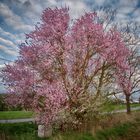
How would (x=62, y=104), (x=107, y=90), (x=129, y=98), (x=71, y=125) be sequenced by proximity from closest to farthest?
1. (x=62, y=104)
2. (x=71, y=125)
3. (x=107, y=90)
4. (x=129, y=98)

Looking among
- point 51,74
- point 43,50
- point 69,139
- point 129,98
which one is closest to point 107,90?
point 51,74

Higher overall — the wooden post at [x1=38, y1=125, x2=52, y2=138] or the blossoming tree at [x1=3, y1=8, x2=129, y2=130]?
the blossoming tree at [x1=3, y1=8, x2=129, y2=130]

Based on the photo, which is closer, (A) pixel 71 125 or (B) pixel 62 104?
(B) pixel 62 104

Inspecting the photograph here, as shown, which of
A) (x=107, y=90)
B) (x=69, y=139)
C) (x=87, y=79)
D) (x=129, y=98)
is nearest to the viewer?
(x=69, y=139)

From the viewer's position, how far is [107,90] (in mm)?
16875

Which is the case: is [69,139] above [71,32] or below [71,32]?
below

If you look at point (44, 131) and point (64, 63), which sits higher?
point (64, 63)

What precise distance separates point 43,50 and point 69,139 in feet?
18.8

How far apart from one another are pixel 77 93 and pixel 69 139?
4656 mm

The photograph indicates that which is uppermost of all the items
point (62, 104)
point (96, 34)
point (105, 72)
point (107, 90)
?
point (96, 34)

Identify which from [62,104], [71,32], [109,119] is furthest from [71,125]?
[71,32]

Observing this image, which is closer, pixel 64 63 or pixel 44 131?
pixel 44 131

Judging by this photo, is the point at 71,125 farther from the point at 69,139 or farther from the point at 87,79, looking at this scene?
the point at 69,139

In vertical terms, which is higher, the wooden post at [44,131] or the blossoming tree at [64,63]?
the blossoming tree at [64,63]
